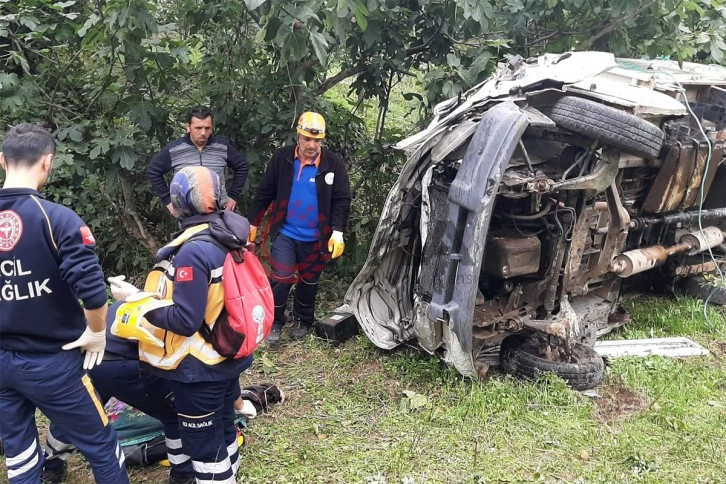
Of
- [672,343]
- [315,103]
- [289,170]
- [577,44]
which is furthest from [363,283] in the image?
[577,44]

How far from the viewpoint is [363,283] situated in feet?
15.4

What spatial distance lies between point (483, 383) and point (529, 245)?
36.3 inches

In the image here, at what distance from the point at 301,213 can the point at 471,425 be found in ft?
6.71

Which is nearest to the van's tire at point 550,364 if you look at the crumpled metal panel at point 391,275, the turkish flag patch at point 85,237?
the crumpled metal panel at point 391,275

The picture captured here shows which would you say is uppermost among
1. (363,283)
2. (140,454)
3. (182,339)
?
(182,339)

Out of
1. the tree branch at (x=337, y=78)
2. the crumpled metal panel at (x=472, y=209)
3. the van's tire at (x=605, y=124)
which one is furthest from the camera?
the tree branch at (x=337, y=78)

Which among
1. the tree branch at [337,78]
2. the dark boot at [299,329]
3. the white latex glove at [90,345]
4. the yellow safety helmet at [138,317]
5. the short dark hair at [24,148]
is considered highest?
the short dark hair at [24,148]

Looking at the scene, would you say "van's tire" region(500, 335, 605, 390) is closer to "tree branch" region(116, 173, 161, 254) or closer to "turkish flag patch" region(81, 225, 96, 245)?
"turkish flag patch" region(81, 225, 96, 245)

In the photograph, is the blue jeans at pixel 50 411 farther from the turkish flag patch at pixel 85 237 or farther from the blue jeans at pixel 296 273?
the blue jeans at pixel 296 273

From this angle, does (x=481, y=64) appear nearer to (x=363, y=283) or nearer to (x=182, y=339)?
(x=363, y=283)

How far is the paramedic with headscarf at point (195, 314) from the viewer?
269cm

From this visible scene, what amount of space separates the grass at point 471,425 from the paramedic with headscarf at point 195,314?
1.66 feet

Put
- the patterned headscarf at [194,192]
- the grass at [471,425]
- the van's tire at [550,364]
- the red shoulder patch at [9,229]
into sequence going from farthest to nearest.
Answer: the van's tire at [550,364], the grass at [471,425], the patterned headscarf at [194,192], the red shoulder patch at [9,229]

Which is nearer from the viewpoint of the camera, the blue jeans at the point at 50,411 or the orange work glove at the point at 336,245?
the blue jeans at the point at 50,411
